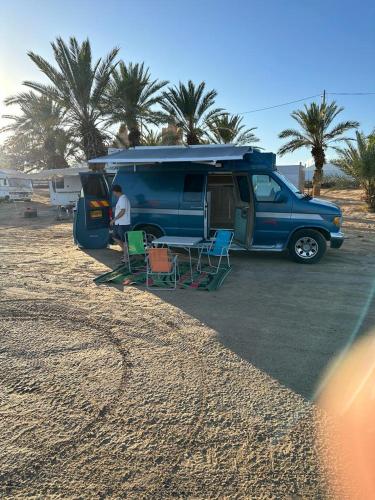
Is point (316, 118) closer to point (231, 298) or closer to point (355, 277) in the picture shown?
point (355, 277)

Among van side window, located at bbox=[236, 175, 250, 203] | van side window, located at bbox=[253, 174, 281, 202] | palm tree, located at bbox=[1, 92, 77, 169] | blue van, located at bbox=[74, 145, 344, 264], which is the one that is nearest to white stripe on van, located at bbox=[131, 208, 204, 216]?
blue van, located at bbox=[74, 145, 344, 264]

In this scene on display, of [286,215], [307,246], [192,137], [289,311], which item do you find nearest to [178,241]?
[286,215]

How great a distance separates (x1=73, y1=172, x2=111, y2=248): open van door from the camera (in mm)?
8758

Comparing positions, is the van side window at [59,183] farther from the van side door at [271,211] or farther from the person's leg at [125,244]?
the van side door at [271,211]

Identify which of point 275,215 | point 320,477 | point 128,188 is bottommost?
point 320,477

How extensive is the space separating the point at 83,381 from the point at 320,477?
2.15 metres

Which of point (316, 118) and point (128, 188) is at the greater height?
point (316, 118)

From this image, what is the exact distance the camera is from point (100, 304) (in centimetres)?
529

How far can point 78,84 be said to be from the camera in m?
17.4

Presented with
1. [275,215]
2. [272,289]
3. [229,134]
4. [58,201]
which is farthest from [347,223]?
[58,201]

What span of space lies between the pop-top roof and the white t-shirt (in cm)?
83

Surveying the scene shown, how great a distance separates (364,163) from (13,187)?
2579 centimetres

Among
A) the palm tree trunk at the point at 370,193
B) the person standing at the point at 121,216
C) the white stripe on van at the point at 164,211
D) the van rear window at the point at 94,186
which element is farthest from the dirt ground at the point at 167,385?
the palm tree trunk at the point at 370,193

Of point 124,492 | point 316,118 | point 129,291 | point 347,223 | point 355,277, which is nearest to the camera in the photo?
point 124,492
